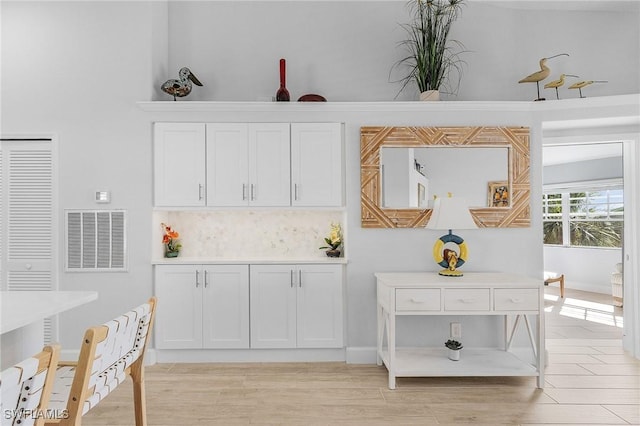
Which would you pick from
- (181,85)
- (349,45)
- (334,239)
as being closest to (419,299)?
(334,239)

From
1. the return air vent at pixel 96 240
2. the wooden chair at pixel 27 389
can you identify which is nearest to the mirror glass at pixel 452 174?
the return air vent at pixel 96 240

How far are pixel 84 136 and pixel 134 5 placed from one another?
1.24m

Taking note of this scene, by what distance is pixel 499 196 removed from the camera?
145 inches

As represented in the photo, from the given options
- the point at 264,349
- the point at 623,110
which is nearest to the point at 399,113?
the point at 623,110

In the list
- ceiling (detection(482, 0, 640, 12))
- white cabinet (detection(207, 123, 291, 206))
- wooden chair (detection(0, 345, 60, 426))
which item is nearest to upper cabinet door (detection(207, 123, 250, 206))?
white cabinet (detection(207, 123, 291, 206))

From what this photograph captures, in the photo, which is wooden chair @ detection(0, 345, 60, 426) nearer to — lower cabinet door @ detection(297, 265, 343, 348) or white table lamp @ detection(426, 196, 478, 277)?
lower cabinet door @ detection(297, 265, 343, 348)

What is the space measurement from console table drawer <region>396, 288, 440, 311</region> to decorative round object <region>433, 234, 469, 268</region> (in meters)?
0.41

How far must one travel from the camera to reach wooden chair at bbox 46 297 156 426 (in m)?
1.46

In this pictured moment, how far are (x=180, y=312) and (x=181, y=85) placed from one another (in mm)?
2014

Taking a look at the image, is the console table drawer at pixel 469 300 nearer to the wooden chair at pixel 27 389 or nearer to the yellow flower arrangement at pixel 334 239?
the yellow flower arrangement at pixel 334 239

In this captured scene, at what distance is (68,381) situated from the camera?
6.23ft

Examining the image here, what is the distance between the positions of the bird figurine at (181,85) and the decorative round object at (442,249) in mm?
2591

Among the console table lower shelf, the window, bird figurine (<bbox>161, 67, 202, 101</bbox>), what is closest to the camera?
the console table lower shelf

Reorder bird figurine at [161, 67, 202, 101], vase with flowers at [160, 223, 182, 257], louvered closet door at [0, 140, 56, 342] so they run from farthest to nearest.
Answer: vase with flowers at [160, 223, 182, 257] < bird figurine at [161, 67, 202, 101] < louvered closet door at [0, 140, 56, 342]
